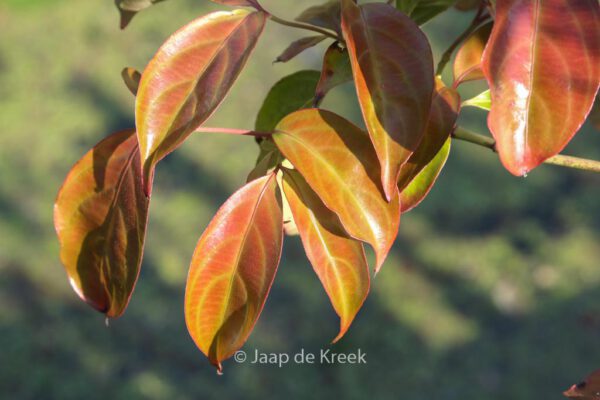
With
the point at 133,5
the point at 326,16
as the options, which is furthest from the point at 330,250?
the point at 133,5

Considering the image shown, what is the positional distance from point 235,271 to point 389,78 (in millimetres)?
227

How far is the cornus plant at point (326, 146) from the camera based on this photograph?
640mm

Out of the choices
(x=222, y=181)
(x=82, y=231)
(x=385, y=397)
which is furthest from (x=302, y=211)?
(x=222, y=181)

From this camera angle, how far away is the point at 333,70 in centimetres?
85

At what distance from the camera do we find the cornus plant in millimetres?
640

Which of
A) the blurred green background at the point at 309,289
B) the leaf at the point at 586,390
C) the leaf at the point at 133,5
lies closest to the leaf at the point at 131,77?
the leaf at the point at 133,5

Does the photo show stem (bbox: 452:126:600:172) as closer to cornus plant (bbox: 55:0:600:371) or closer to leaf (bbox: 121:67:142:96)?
cornus plant (bbox: 55:0:600:371)

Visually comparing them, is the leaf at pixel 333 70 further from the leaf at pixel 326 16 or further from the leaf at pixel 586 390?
the leaf at pixel 586 390

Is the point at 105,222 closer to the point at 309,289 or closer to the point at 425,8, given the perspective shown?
the point at 425,8

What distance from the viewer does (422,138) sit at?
693 millimetres

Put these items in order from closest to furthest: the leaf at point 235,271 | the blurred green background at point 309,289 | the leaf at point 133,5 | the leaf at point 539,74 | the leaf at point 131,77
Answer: the leaf at point 539,74 → the leaf at point 235,271 → the leaf at point 131,77 → the leaf at point 133,5 → the blurred green background at point 309,289

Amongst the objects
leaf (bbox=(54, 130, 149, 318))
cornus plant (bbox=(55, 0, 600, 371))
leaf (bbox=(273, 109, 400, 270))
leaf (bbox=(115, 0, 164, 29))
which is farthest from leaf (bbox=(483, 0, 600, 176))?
leaf (bbox=(115, 0, 164, 29))

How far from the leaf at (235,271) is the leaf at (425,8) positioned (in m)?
0.32

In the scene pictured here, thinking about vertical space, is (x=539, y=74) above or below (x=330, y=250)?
above
